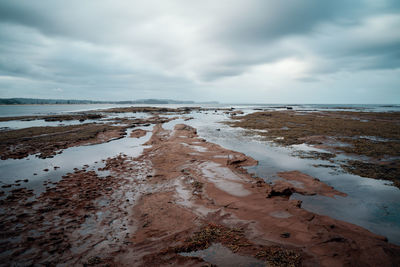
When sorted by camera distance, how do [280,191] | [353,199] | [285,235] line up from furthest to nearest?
[280,191]
[353,199]
[285,235]

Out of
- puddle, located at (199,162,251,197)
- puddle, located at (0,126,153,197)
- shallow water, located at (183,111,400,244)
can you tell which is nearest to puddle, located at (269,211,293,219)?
shallow water, located at (183,111,400,244)

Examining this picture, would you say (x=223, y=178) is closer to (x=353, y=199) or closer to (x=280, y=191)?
(x=280, y=191)

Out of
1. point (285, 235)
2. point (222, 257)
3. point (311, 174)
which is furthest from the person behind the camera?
point (311, 174)

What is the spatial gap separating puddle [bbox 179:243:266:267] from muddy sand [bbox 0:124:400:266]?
0.10ft

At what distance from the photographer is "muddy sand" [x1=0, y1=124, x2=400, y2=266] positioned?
17.3 ft

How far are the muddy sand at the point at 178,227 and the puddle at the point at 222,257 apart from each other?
0.10 ft

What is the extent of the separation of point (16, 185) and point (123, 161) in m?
6.69

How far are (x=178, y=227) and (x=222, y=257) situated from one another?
209 cm

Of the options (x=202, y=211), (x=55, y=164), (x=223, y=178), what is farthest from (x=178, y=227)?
(x=55, y=164)

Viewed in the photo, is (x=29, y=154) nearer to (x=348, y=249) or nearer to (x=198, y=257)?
(x=198, y=257)

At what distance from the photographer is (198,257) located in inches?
208

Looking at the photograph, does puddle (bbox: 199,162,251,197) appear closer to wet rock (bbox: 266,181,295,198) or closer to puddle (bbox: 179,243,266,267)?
wet rock (bbox: 266,181,295,198)

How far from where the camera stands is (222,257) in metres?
5.30

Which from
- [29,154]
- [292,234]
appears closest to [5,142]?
[29,154]
